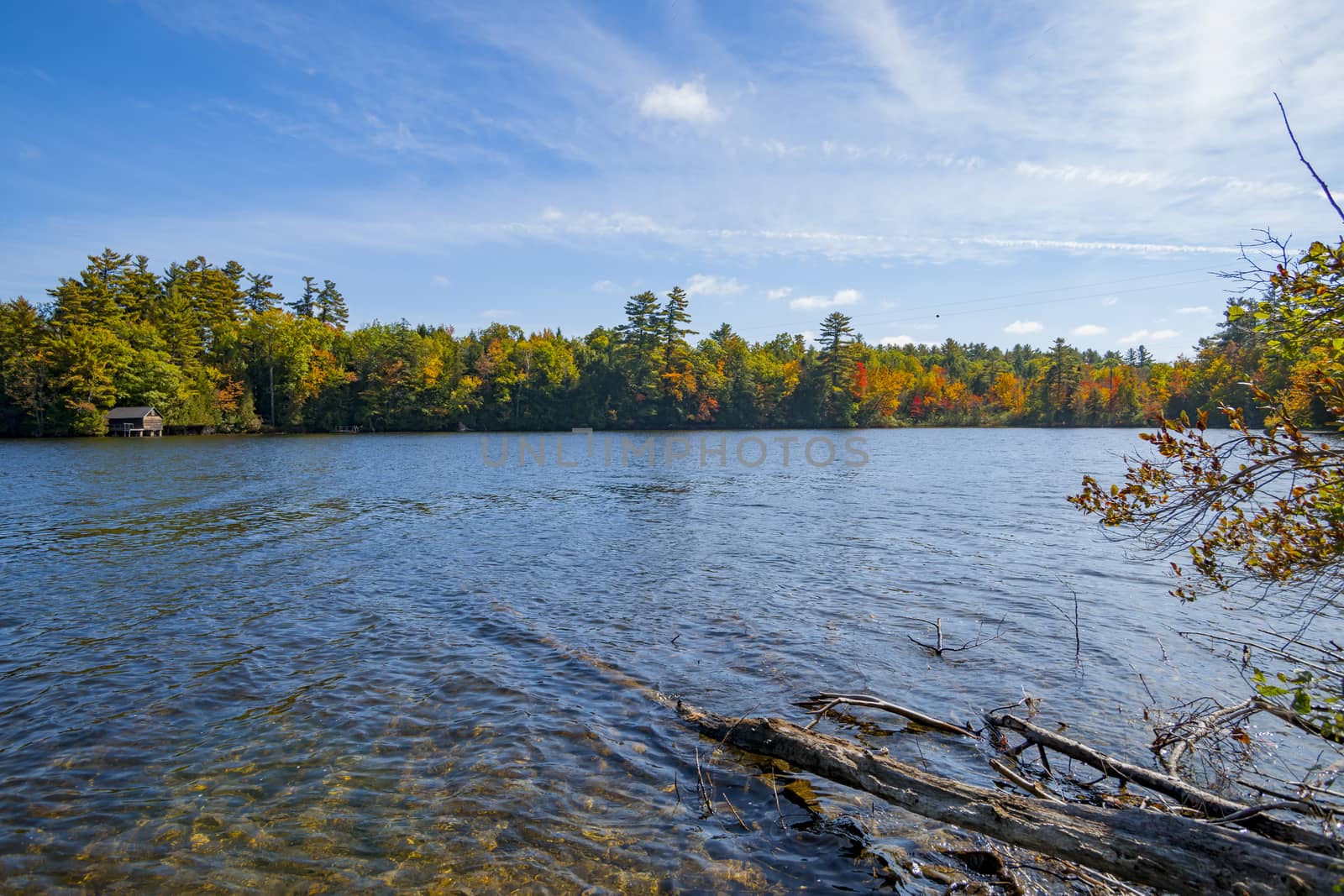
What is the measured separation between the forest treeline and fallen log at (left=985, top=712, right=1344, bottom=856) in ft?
244

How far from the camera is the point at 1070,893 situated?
4.82 metres

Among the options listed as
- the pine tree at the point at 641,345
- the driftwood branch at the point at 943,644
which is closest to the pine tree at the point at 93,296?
the pine tree at the point at 641,345

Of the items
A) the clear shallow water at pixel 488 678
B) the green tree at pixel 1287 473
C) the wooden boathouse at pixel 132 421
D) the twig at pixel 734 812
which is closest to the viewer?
the green tree at pixel 1287 473

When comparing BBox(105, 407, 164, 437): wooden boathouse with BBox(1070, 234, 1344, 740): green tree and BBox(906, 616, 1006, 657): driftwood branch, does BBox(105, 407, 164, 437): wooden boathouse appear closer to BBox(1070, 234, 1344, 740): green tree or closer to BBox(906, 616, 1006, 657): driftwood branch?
BBox(906, 616, 1006, 657): driftwood branch

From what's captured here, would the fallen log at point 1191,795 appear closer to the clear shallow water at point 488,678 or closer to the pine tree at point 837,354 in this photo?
the clear shallow water at point 488,678

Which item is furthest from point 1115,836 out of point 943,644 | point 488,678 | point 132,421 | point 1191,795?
point 132,421

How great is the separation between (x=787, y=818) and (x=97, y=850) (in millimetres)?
5545

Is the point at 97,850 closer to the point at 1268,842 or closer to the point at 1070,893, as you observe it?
the point at 1070,893

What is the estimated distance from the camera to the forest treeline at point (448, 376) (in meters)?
74.2

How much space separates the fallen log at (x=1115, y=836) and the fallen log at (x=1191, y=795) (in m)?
0.24

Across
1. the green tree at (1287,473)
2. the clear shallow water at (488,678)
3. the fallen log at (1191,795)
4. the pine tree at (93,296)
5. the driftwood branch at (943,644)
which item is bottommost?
the clear shallow water at (488,678)

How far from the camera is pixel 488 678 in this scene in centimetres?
927

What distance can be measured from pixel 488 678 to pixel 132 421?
82.3 meters

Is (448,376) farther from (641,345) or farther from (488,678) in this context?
(488,678)
